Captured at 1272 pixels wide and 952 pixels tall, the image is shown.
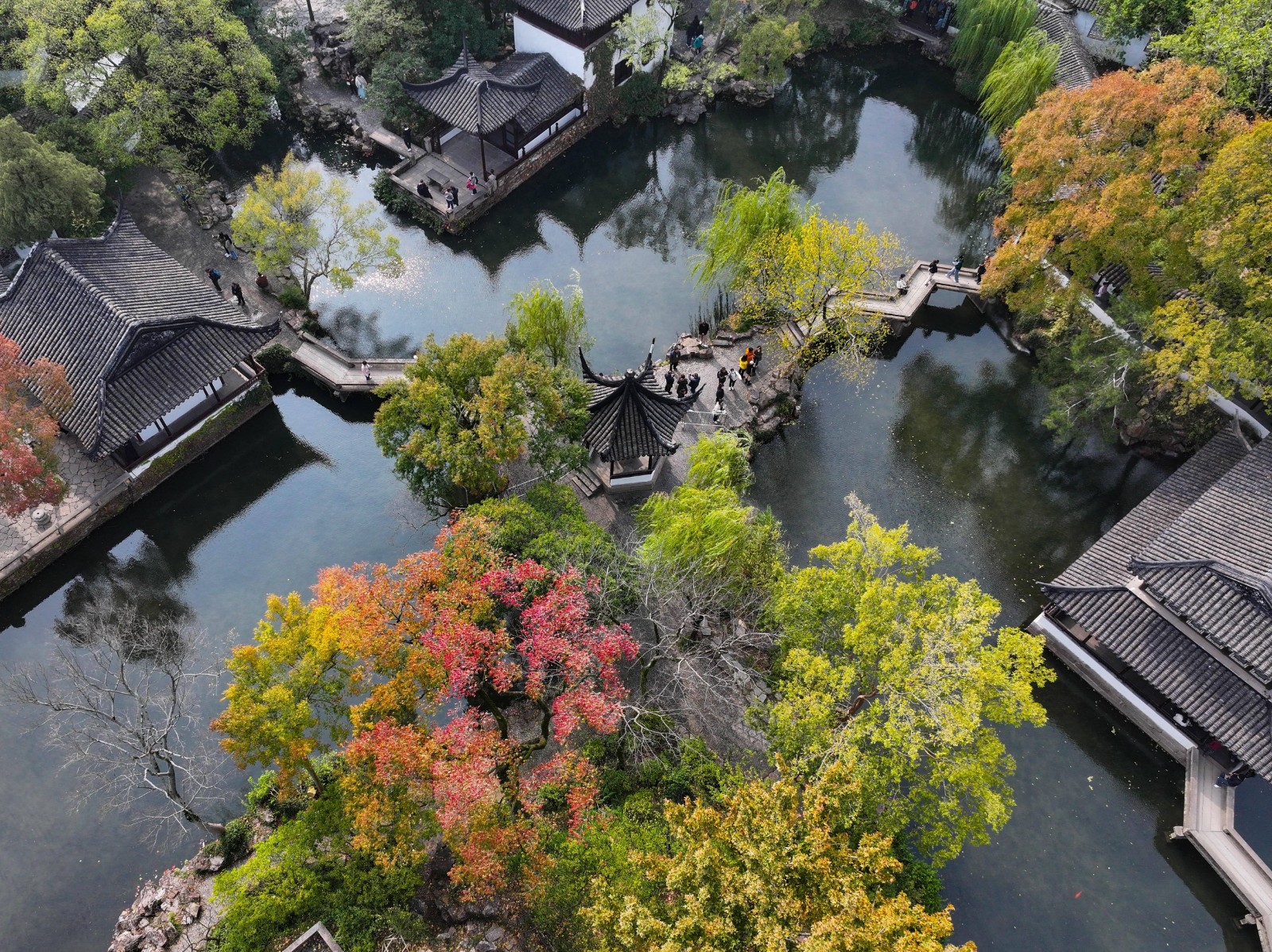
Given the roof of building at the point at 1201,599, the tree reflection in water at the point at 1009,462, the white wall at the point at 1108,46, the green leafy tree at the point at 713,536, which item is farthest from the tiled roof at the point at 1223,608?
the white wall at the point at 1108,46

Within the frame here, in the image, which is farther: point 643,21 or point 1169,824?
point 643,21

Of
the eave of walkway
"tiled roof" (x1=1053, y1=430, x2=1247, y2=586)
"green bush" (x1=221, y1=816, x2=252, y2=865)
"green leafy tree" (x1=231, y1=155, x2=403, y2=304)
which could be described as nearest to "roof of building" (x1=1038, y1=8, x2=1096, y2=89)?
"tiled roof" (x1=1053, y1=430, x2=1247, y2=586)

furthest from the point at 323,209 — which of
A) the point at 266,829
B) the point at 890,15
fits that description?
the point at 890,15

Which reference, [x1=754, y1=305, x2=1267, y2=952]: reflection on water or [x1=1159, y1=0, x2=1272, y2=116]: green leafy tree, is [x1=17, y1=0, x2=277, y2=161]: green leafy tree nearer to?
[x1=754, y1=305, x2=1267, y2=952]: reflection on water

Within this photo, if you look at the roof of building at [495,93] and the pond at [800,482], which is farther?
the roof of building at [495,93]

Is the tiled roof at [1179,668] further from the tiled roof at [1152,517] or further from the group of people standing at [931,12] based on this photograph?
the group of people standing at [931,12]

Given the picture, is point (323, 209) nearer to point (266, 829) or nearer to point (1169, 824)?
point (266, 829)
